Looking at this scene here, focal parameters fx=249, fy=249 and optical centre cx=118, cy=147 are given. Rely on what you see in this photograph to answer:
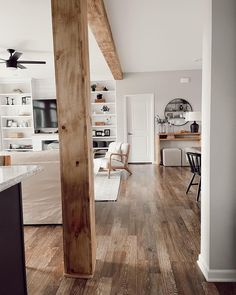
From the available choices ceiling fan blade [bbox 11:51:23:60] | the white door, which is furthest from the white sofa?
the white door

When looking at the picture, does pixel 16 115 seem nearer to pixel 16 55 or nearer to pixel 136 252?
pixel 16 55

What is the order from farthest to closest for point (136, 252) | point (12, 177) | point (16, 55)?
1. point (16, 55)
2. point (136, 252)
3. point (12, 177)

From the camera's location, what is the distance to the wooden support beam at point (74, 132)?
1.85m

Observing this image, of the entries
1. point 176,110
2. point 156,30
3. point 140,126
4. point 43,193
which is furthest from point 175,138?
point 43,193

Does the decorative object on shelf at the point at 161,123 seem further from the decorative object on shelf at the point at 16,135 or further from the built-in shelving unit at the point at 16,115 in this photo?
the decorative object on shelf at the point at 16,135

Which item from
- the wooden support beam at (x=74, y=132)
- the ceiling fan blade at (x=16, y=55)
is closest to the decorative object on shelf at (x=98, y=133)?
the ceiling fan blade at (x=16, y=55)

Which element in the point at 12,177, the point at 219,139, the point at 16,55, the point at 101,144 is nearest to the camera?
Result: the point at 12,177

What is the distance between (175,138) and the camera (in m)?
7.13

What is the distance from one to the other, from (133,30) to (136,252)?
10.7ft

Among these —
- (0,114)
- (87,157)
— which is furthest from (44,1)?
(0,114)

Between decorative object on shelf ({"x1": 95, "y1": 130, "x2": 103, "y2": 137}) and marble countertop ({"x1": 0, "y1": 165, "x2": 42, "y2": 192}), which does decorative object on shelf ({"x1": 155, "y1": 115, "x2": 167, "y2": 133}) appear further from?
marble countertop ({"x1": 0, "y1": 165, "x2": 42, "y2": 192})

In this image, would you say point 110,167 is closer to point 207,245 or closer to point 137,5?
point 137,5

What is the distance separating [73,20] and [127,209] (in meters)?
2.58

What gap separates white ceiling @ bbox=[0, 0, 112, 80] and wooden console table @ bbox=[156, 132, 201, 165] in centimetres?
257
